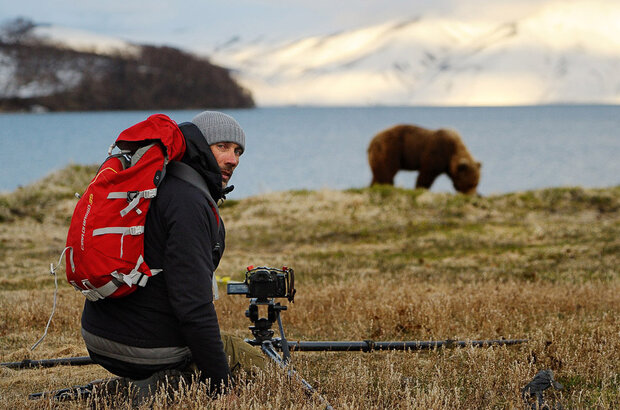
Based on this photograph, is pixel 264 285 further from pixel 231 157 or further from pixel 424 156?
pixel 424 156

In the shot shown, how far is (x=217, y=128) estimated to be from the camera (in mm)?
4129

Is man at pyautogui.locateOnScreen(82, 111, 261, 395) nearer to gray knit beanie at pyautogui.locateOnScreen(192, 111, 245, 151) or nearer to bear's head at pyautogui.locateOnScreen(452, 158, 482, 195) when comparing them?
gray knit beanie at pyautogui.locateOnScreen(192, 111, 245, 151)

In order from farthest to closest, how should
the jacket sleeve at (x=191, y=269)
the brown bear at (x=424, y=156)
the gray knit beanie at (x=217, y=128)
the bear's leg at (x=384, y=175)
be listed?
1. the bear's leg at (x=384, y=175)
2. the brown bear at (x=424, y=156)
3. the gray knit beanie at (x=217, y=128)
4. the jacket sleeve at (x=191, y=269)

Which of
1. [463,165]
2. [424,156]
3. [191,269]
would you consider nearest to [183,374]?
[191,269]

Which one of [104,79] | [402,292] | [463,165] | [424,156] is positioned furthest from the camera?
[104,79]

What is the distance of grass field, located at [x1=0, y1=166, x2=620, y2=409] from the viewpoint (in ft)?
15.9

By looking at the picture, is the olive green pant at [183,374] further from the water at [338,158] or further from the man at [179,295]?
the water at [338,158]

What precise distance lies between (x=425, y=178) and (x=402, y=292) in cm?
1467

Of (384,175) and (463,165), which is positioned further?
(384,175)

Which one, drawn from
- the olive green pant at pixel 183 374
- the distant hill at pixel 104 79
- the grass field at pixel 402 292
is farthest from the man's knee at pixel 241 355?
the distant hill at pixel 104 79

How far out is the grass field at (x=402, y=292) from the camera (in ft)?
15.9

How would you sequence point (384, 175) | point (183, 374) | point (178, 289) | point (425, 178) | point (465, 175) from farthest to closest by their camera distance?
point (384, 175) → point (425, 178) → point (465, 175) → point (183, 374) → point (178, 289)

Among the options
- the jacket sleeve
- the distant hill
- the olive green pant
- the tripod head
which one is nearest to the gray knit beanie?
the jacket sleeve

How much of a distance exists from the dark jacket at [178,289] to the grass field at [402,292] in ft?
0.95
